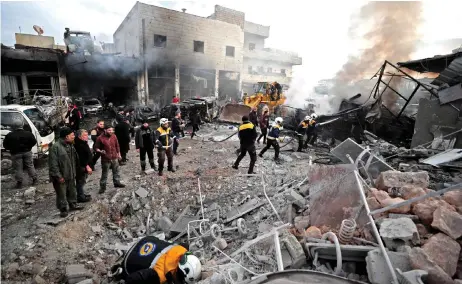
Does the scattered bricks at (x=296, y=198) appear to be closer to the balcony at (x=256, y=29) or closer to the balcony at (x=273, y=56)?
the balcony at (x=273, y=56)

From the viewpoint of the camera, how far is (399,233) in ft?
8.21

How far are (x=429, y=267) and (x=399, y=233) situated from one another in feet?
1.70

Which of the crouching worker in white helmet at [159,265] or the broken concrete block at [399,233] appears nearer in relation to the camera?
the broken concrete block at [399,233]

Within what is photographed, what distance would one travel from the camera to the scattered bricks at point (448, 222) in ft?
7.90

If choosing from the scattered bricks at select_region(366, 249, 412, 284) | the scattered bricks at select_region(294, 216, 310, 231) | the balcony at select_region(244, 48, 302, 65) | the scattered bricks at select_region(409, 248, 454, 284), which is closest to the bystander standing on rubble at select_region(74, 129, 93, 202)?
the scattered bricks at select_region(294, 216, 310, 231)

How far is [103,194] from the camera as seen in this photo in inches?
214

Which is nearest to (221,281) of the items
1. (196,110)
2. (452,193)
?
(452,193)

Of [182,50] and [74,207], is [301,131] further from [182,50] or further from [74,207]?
[182,50]

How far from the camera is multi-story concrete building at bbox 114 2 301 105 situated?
20.3m

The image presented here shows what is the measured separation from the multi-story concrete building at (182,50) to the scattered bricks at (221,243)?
18503 mm

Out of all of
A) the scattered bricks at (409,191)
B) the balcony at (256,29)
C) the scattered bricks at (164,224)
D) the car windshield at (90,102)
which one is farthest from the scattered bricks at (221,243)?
the balcony at (256,29)

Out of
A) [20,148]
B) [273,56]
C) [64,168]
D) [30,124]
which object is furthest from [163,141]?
[273,56]

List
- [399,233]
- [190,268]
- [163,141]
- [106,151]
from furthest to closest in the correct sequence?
[163,141] → [106,151] → [190,268] → [399,233]

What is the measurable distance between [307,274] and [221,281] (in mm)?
1106
